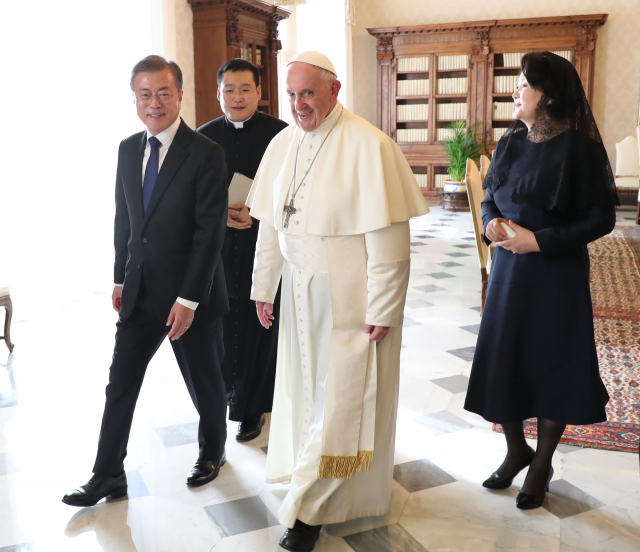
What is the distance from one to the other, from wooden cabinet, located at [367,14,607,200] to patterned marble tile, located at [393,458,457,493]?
9.57 metres

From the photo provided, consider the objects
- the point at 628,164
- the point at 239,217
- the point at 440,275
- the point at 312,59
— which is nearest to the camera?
the point at 312,59

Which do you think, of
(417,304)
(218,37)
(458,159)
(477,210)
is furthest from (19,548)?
(458,159)

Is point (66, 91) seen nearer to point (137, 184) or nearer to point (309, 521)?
point (137, 184)

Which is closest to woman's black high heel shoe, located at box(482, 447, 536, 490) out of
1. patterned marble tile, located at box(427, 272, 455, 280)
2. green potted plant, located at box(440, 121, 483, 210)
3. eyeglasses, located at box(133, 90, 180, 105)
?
eyeglasses, located at box(133, 90, 180, 105)

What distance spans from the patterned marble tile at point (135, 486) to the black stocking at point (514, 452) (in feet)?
4.45

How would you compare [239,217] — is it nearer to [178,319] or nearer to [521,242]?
[178,319]

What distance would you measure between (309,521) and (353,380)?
0.48 meters

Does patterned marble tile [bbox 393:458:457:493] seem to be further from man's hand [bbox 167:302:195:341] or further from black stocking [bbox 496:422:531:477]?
man's hand [bbox 167:302:195:341]

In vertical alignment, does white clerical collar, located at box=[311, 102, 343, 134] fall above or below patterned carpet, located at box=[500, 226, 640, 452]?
above

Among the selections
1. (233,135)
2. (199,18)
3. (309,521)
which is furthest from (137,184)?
(199,18)

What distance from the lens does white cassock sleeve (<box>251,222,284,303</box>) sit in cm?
229

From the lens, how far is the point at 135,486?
2.54 meters

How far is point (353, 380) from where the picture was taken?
2.04 m

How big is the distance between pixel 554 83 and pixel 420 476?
1.54m
